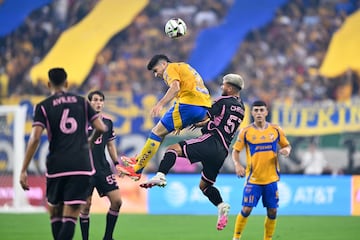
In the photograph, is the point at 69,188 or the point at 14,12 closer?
the point at 69,188

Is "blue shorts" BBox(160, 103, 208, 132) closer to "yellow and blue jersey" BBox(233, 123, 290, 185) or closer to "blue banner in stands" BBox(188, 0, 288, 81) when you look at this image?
"yellow and blue jersey" BBox(233, 123, 290, 185)

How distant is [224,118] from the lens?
11023 millimetres

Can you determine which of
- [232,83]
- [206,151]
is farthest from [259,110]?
[206,151]

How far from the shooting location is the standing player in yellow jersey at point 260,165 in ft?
36.5

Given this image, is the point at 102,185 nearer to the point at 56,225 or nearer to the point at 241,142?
the point at 241,142

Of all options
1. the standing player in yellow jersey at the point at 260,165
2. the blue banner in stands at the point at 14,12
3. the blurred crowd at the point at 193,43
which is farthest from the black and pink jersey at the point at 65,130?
the blue banner in stands at the point at 14,12

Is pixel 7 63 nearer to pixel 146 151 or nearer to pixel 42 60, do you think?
pixel 42 60

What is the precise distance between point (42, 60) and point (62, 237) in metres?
18.1

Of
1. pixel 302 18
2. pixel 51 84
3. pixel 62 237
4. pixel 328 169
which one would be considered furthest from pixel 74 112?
pixel 302 18

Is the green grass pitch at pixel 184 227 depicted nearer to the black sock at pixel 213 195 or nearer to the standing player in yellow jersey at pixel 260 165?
the standing player in yellow jersey at pixel 260 165

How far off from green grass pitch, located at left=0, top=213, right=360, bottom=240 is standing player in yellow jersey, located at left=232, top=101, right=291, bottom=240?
60.2 inches

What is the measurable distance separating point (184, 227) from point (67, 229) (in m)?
7.20

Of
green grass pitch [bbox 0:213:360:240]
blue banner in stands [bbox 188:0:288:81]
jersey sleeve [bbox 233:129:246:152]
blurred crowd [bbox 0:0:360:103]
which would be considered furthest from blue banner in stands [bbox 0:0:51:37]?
jersey sleeve [bbox 233:129:246:152]

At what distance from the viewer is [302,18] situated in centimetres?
2453
